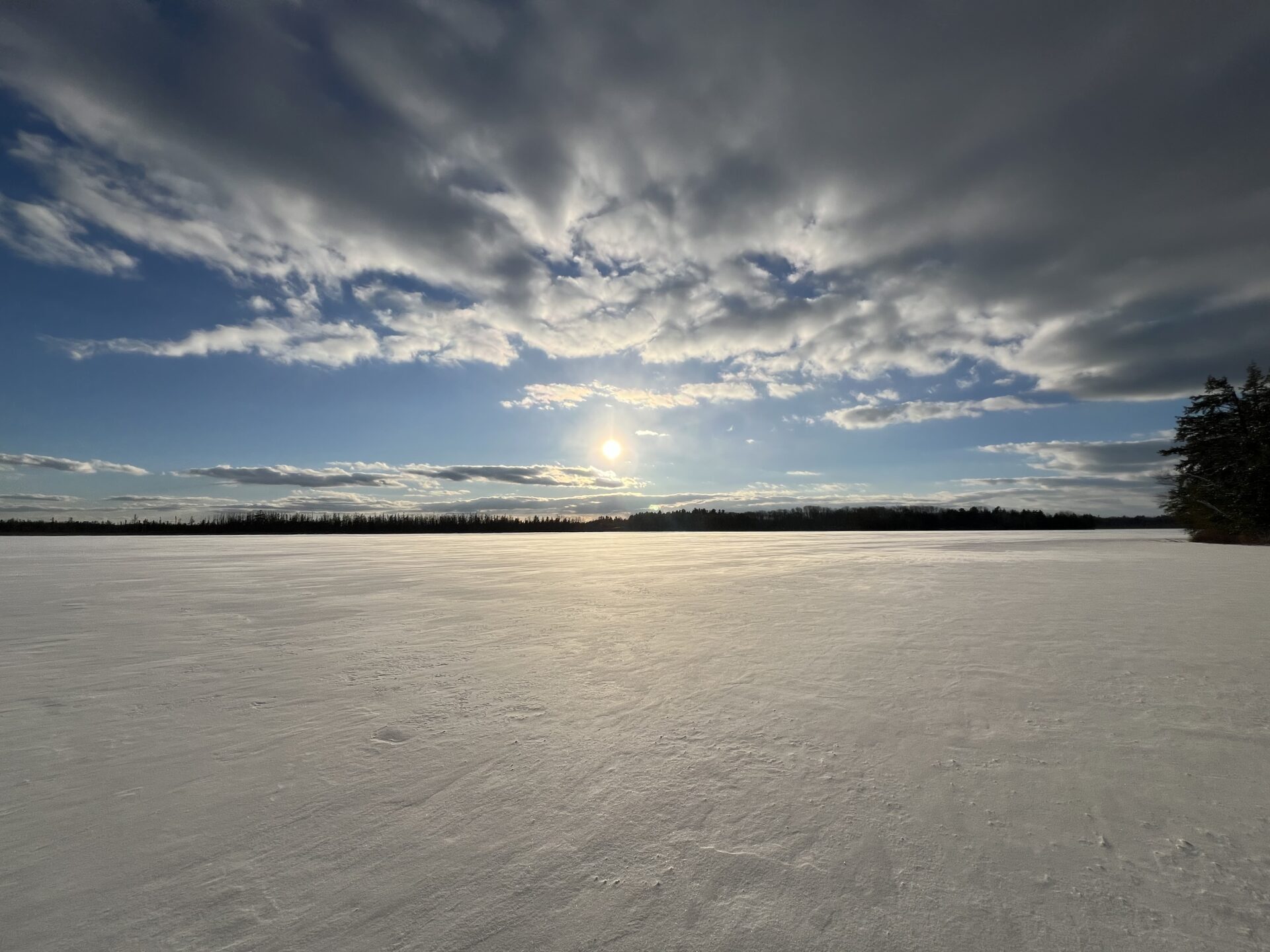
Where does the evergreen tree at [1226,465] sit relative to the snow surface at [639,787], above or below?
above

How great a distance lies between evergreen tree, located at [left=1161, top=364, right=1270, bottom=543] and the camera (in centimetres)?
3162

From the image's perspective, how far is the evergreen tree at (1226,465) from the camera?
104 ft

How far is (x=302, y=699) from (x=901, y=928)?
14.8 feet

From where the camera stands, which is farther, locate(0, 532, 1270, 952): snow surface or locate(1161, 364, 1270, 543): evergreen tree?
locate(1161, 364, 1270, 543): evergreen tree

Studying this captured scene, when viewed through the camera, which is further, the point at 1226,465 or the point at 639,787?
the point at 1226,465

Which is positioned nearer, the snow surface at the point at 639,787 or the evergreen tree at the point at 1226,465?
the snow surface at the point at 639,787

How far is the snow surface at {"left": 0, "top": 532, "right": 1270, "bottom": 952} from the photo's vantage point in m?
2.08

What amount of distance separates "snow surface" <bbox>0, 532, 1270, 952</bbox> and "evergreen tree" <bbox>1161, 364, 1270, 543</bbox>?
124 ft

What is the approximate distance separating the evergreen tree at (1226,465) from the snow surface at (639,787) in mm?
37826

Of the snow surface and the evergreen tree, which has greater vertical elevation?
the evergreen tree

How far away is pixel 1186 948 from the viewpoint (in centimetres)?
192

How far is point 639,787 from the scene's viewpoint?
3068mm

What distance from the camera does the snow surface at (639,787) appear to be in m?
2.08

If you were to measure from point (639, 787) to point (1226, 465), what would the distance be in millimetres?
48365
